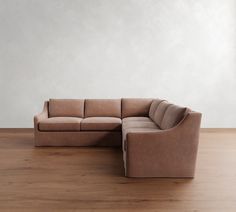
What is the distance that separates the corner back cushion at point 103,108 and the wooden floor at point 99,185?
120 cm

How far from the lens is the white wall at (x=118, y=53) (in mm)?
5566

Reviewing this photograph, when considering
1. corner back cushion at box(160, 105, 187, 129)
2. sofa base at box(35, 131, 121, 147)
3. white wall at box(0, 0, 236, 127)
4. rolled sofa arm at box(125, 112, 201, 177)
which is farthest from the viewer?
white wall at box(0, 0, 236, 127)

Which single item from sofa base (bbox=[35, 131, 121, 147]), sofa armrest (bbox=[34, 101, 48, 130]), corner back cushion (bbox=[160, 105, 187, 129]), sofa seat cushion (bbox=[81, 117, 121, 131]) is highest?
corner back cushion (bbox=[160, 105, 187, 129])

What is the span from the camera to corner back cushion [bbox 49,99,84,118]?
5090mm

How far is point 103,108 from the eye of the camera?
5.14 m

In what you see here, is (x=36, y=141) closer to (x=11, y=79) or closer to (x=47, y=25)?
(x=11, y=79)

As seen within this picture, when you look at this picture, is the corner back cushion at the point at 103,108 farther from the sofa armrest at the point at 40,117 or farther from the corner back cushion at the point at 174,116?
the corner back cushion at the point at 174,116

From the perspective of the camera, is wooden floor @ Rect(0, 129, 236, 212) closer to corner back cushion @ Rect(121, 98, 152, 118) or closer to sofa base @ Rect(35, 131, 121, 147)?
sofa base @ Rect(35, 131, 121, 147)

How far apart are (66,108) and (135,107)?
1349 mm

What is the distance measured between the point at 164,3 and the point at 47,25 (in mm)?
2524

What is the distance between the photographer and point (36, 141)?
4383mm

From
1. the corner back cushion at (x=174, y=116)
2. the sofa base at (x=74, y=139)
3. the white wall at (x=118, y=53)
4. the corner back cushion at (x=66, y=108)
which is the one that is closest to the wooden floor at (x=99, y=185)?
the sofa base at (x=74, y=139)

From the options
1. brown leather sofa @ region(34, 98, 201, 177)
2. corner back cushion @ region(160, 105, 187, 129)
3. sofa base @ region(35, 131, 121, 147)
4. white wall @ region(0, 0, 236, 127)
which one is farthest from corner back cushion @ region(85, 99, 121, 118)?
corner back cushion @ region(160, 105, 187, 129)

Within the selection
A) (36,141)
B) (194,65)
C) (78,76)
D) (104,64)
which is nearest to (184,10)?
(194,65)
